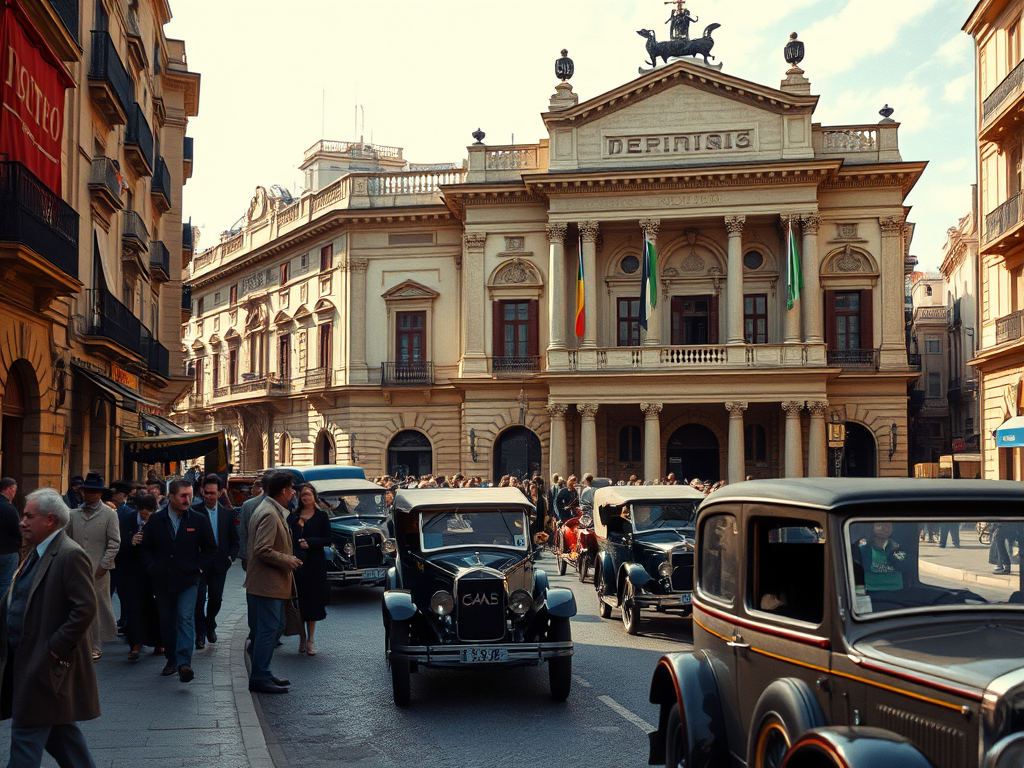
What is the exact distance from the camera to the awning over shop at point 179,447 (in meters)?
21.3

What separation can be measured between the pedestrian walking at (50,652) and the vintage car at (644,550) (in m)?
8.18

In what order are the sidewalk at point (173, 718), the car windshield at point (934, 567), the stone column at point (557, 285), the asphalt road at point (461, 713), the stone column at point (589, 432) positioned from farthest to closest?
the stone column at point (557, 285), the stone column at point (589, 432), the asphalt road at point (461, 713), the sidewalk at point (173, 718), the car windshield at point (934, 567)

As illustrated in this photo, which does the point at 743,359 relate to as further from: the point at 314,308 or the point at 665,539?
the point at 665,539

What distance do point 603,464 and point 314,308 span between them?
14.9 metres

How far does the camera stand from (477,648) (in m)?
8.95

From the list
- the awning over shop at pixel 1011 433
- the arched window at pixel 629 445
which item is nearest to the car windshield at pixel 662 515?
the awning over shop at pixel 1011 433

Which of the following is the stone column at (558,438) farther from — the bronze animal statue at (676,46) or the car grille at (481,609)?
the car grille at (481,609)

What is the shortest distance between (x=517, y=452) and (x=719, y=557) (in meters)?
33.2

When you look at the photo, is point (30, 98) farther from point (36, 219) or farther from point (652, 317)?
point (652, 317)

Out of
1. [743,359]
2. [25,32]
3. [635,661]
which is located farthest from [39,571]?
[743,359]

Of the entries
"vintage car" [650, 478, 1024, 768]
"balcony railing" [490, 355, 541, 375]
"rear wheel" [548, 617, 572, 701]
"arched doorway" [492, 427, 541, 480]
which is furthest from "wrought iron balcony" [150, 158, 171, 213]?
"vintage car" [650, 478, 1024, 768]

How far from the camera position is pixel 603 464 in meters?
38.3

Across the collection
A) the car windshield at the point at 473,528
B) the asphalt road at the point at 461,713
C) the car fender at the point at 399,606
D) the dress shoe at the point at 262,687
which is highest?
the car windshield at the point at 473,528

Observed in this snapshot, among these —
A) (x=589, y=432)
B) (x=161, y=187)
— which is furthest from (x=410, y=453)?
(x=161, y=187)
